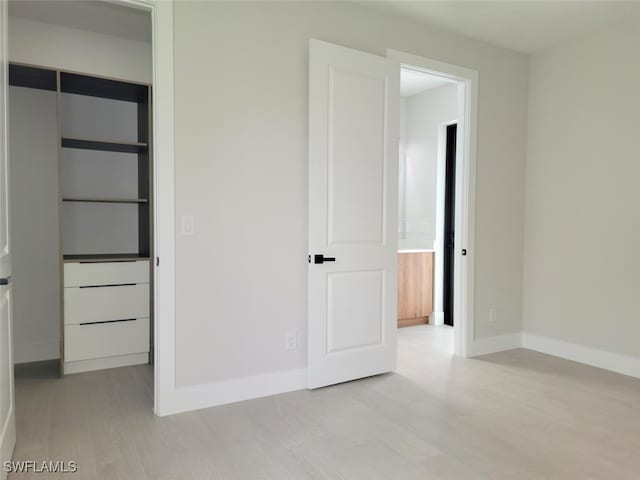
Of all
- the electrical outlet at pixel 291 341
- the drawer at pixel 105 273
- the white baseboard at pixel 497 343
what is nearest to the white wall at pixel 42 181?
the drawer at pixel 105 273

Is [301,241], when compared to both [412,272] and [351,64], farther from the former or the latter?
[412,272]

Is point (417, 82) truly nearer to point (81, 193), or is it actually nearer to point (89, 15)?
point (89, 15)

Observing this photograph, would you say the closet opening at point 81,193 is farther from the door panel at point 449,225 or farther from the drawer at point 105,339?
the door panel at point 449,225

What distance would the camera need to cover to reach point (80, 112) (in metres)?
3.69

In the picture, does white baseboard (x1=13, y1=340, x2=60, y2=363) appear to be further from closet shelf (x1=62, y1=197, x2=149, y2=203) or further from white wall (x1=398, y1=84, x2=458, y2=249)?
white wall (x1=398, y1=84, x2=458, y2=249)

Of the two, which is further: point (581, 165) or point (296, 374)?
point (581, 165)

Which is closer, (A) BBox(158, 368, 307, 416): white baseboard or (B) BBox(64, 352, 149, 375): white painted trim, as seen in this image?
(A) BBox(158, 368, 307, 416): white baseboard

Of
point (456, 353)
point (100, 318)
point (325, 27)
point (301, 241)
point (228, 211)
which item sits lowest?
point (456, 353)

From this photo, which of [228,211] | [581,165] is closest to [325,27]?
[228,211]

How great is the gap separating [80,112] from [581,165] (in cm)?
422

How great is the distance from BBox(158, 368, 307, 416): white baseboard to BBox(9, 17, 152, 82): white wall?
2606mm

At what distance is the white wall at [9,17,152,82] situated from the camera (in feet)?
10.9

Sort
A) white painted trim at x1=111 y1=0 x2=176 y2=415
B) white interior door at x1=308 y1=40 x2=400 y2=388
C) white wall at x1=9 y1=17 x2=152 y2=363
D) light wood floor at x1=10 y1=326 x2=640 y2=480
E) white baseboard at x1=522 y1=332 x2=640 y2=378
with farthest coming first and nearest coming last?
white wall at x1=9 y1=17 x2=152 y2=363 < white baseboard at x1=522 y1=332 x2=640 y2=378 < white interior door at x1=308 y1=40 x2=400 y2=388 < white painted trim at x1=111 y1=0 x2=176 y2=415 < light wood floor at x1=10 y1=326 x2=640 y2=480

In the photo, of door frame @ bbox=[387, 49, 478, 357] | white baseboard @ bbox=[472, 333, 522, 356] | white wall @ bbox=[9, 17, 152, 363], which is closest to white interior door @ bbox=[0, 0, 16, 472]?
white wall @ bbox=[9, 17, 152, 363]
